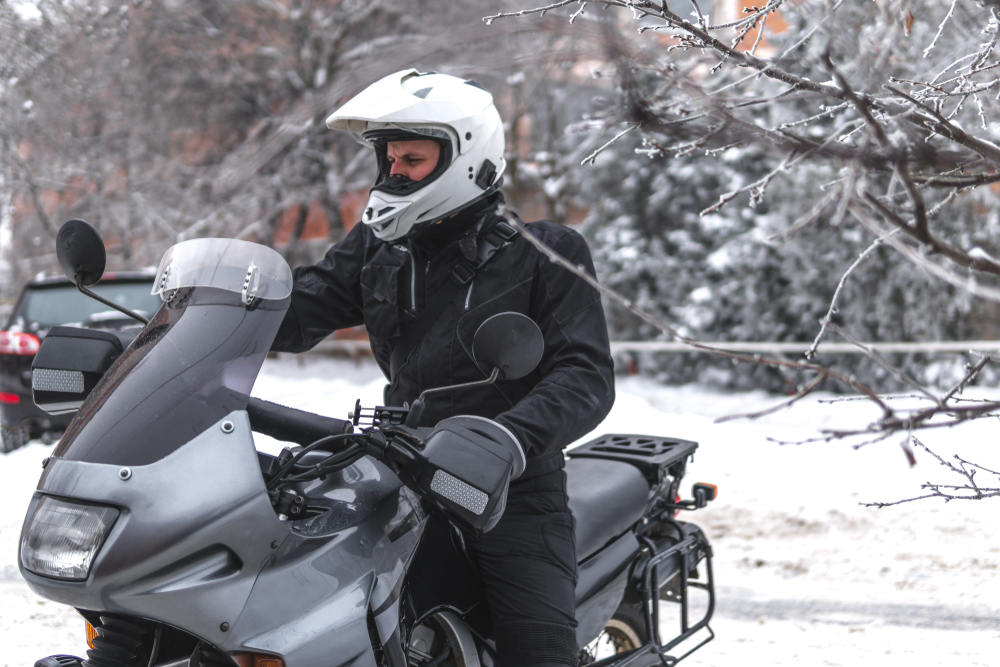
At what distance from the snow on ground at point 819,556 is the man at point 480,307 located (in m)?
0.59

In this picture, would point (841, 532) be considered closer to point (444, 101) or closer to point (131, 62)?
point (444, 101)

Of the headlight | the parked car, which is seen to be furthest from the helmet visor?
the parked car

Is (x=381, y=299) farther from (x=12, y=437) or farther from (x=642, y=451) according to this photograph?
(x=12, y=437)

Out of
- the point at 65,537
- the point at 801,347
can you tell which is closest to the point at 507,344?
the point at 65,537

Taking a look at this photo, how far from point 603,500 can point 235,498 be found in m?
1.58

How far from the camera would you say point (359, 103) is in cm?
263

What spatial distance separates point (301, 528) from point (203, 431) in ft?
1.09

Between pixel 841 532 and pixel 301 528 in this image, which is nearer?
pixel 301 528

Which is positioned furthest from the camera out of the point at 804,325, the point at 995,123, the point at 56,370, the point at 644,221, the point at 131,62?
Result: the point at 131,62

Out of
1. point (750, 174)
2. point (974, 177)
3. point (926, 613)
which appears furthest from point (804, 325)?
point (974, 177)

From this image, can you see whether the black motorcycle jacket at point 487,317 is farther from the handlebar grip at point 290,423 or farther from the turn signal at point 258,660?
the turn signal at point 258,660

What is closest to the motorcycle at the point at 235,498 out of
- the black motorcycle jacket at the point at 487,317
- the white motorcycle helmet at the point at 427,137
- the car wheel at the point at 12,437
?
the black motorcycle jacket at the point at 487,317

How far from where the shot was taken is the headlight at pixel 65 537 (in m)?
1.74

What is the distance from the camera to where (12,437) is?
842 centimetres
